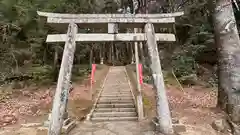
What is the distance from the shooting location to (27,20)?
1111 centimetres

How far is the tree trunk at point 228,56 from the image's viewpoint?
597 centimetres

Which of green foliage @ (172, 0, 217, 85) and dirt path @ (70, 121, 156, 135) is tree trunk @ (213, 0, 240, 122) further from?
green foliage @ (172, 0, 217, 85)

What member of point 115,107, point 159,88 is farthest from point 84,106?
point 159,88

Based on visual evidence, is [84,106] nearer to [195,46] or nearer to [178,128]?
[178,128]

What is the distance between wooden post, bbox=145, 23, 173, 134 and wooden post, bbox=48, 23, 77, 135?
8.05 ft

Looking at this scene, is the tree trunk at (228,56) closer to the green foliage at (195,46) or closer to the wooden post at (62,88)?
the wooden post at (62,88)

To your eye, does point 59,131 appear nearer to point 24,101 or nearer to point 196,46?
point 24,101

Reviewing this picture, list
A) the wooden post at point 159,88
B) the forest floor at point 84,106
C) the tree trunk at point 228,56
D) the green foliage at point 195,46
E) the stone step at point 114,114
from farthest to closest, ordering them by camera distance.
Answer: the green foliage at point 195,46 < the stone step at point 114,114 < the forest floor at point 84,106 < the tree trunk at point 228,56 < the wooden post at point 159,88

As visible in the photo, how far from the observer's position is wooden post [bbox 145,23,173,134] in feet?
17.5

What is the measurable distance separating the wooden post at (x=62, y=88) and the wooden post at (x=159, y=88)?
245 centimetres

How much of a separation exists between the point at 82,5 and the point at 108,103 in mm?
7464

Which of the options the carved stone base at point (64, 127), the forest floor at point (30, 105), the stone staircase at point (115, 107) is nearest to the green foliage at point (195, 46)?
the stone staircase at point (115, 107)

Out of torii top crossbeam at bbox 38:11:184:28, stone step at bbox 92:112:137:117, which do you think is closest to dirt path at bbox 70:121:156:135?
stone step at bbox 92:112:137:117

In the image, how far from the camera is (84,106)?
29.6 feet
